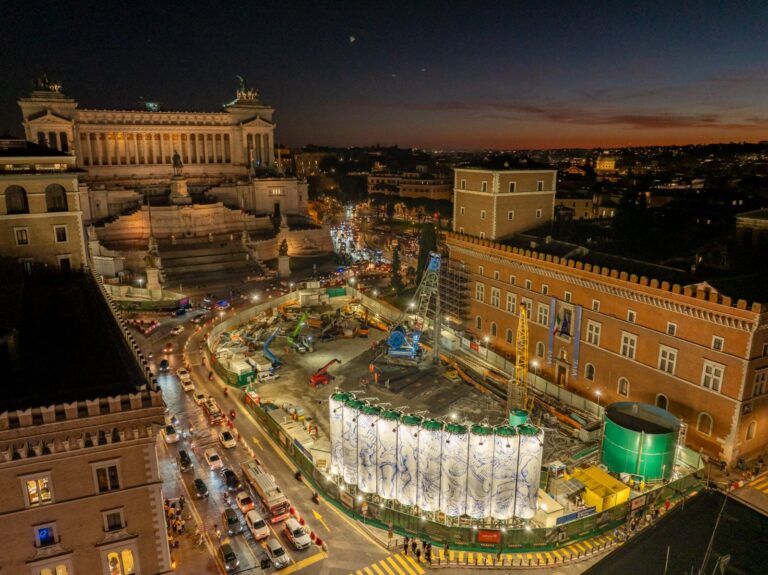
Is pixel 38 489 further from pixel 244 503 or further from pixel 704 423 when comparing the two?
pixel 704 423

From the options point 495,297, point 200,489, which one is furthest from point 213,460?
point 495,297

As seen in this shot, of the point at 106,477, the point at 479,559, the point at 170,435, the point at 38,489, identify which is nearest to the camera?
the point at 38,489

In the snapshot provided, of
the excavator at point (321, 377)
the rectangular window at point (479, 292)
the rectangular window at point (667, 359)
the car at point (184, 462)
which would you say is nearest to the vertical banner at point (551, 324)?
the rectangular window at point (479, 292)

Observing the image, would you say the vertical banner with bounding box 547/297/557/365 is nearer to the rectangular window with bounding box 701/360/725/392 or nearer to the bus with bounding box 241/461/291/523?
the rectangular window with bounding box 701/360/725/392

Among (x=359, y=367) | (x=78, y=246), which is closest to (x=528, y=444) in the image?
(x=359, y=367)

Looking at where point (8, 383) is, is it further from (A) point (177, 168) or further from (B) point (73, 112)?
(B) point (73, 112)
